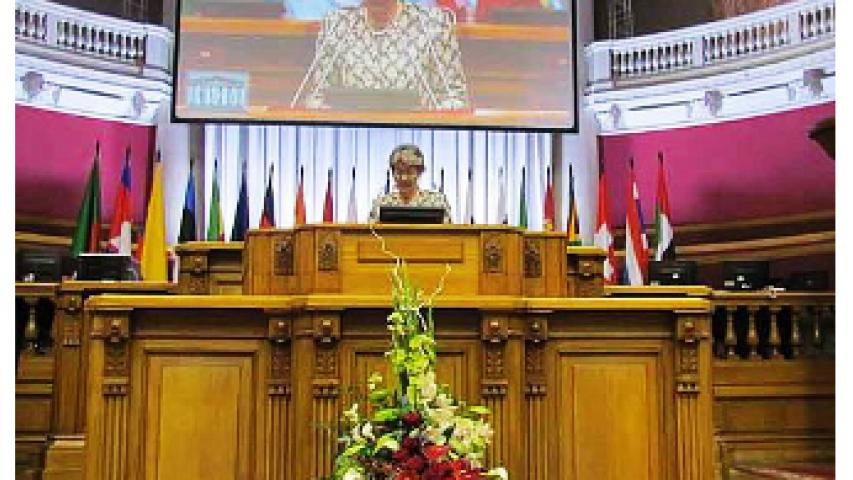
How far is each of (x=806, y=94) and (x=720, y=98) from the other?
34.2 inches

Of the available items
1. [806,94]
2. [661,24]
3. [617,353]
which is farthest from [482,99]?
[617,353]

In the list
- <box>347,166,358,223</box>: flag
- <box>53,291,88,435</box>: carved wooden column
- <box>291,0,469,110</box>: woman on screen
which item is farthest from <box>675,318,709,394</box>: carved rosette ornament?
<box>347,166,358,223</box>: flag

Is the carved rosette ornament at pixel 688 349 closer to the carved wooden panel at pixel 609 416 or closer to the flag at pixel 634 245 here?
the carved wooden panel at pixel 609 416

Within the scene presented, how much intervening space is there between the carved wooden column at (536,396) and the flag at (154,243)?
4703 millimetres

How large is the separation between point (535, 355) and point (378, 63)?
19.0 feet

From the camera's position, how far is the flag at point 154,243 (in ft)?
24.8

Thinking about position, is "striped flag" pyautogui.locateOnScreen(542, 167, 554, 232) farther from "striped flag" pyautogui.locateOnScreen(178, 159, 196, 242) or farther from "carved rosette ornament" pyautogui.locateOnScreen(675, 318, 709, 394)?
"carved rosette ornament" pyautogui.locateOnScreen(675, 318, 709, 394)

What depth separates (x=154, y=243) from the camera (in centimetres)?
768

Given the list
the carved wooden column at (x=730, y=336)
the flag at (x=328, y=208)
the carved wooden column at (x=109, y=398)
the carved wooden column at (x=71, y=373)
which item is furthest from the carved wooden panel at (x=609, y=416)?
the flag at (x=328, y=208)

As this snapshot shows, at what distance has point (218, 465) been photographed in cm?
336

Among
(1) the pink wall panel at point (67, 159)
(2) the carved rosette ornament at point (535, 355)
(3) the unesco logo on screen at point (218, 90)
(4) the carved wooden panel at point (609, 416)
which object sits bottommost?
(4) the carved wooden panel at point (609, 416)

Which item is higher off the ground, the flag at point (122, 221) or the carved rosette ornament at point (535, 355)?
the flag at point (122, 221)
